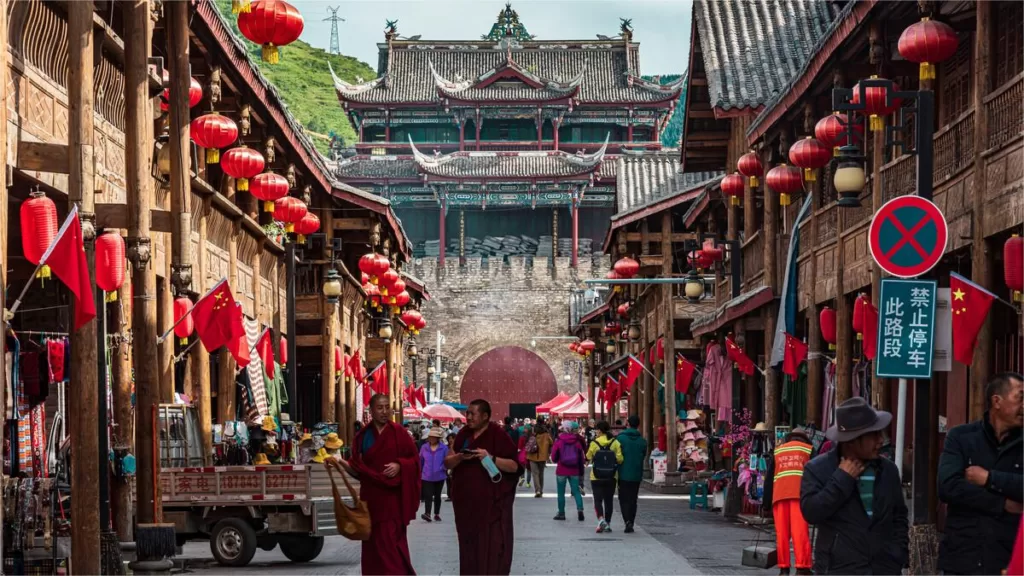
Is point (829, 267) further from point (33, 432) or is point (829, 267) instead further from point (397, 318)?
point (397, 318)

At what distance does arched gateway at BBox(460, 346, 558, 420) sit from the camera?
74688mm

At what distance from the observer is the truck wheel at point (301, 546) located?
1759 centimetres

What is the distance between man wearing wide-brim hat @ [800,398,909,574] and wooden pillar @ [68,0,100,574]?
297 inches

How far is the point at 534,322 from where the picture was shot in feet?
244

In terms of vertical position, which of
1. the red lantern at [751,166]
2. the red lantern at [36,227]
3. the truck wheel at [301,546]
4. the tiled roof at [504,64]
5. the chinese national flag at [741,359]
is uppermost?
the tiled roof at [504,64]

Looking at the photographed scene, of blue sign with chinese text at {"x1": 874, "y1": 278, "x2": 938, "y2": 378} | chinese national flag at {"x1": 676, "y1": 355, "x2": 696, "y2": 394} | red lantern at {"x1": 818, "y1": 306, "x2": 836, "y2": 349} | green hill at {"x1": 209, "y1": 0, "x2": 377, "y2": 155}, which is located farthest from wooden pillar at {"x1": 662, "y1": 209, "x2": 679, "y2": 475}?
green hill at {"x1": 209, "y1": 0, "x2": 377, "y2": 155}

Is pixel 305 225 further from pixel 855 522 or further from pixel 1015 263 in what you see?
pixel 855 522

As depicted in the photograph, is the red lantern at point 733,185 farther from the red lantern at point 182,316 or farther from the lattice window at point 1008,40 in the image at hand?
the lattice window at point 1008,40

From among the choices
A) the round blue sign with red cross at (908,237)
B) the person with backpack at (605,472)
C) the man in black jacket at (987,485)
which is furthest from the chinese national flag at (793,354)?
the man in black jacket at (987,485)

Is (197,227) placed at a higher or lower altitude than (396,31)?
lower

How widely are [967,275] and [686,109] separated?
44.7 ft

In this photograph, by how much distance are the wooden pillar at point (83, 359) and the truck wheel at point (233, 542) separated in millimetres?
3441

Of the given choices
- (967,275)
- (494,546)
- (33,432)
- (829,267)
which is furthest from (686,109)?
(494,546)

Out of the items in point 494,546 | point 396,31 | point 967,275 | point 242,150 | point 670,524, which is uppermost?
point 396,31
